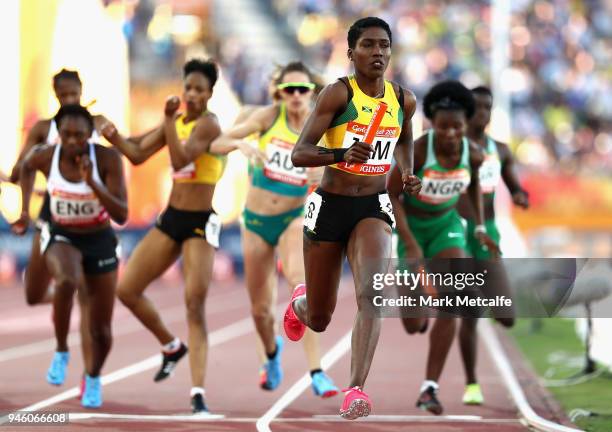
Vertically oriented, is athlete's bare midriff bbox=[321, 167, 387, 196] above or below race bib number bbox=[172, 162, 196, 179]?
below

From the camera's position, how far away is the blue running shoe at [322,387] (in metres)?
9.80

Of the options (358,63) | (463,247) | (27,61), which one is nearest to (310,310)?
(358,63)

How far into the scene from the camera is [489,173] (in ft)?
35.7

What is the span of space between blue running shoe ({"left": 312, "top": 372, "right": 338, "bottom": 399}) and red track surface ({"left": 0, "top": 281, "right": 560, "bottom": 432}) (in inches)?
4.5

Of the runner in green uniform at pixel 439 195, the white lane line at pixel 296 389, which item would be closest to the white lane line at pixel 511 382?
the runner in green uniform at pixel 439 195

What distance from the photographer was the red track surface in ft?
29.1

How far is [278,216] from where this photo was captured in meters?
10.3

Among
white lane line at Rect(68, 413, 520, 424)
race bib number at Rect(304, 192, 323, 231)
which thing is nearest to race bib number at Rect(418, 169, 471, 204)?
white lane line at Rect(68, 413, 520, 424)

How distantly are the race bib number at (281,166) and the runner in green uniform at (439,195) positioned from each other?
90 centimetres

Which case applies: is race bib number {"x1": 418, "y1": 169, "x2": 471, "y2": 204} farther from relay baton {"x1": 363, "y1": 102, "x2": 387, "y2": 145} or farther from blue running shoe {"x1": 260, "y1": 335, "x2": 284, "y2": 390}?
relay baton {"x1": 363, "y1": 102, "x2": 387, "y2": 145}

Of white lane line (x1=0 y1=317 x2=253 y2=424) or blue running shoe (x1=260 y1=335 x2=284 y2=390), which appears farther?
blue running shoe (x1=260 y1=335 x2=284 y2=390)

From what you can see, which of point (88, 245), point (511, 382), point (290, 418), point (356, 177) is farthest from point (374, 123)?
point (511, 382)

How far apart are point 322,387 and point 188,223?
1.69 m

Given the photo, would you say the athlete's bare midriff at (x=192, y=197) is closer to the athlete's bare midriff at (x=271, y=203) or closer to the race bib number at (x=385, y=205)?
the athlete's bare midriff at (x=271, y=203)
